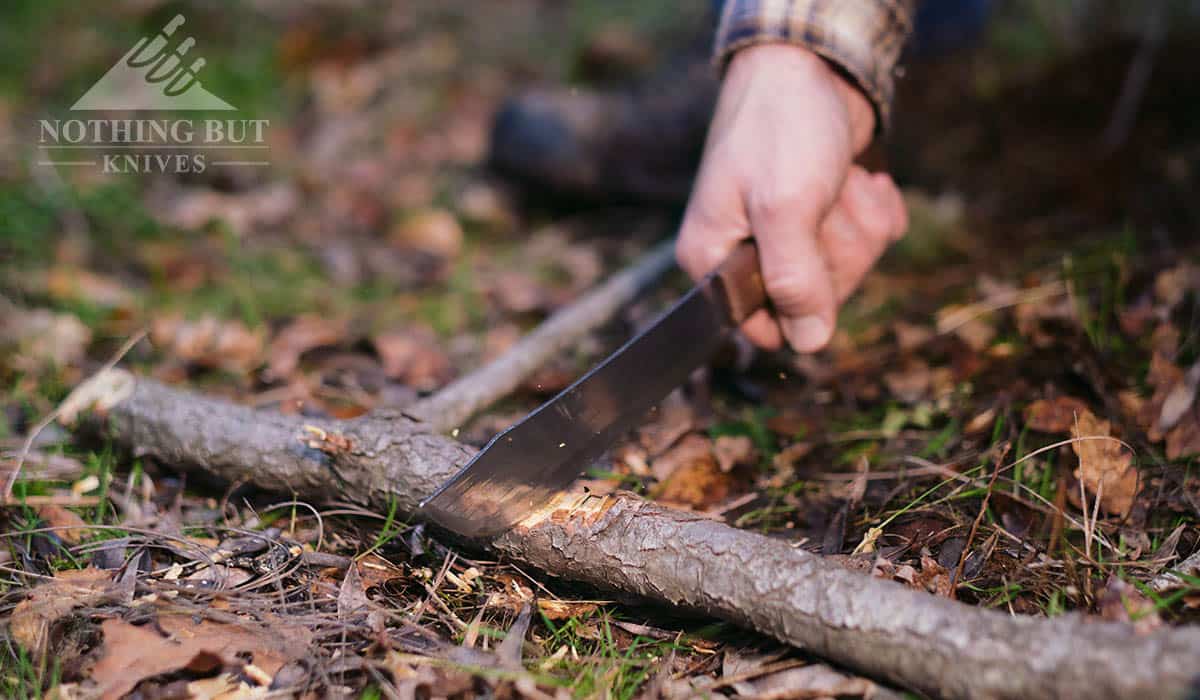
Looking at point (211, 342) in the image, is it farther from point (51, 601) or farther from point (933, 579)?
point (933, 579)

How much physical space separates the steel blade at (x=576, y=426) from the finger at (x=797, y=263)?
7.0 inches

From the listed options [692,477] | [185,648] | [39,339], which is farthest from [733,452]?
[39,339]

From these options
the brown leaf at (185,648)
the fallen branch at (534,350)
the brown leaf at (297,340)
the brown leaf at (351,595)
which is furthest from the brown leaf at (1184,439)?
the brown leaf at (297,340)

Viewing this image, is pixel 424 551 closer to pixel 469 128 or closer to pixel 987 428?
pixel 987 428

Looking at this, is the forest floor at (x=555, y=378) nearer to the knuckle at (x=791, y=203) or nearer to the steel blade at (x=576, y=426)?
the steel blade at (x=576, y=426)

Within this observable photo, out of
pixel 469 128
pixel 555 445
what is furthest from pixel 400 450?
pixel 469 128

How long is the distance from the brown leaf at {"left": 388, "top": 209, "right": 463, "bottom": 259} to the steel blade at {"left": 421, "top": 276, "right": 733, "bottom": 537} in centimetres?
217

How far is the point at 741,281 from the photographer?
2186 mm

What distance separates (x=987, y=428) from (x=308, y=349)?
2112 millimetres

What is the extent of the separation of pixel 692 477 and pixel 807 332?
570 millimetres

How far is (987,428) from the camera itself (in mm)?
2119

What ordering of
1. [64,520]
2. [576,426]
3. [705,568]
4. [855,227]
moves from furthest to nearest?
1. [855,227]
2. [64,520]
3. [576,426]
4. [705,568]

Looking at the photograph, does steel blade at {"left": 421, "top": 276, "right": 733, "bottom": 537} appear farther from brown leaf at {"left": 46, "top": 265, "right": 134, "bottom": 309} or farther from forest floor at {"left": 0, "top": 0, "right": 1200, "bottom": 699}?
brown leaf at {"left": 46, "top": 265, "right": 134, "bottom": 309}

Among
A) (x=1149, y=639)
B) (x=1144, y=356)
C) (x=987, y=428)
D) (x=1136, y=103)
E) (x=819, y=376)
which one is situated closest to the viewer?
(x=1149, y=639)
